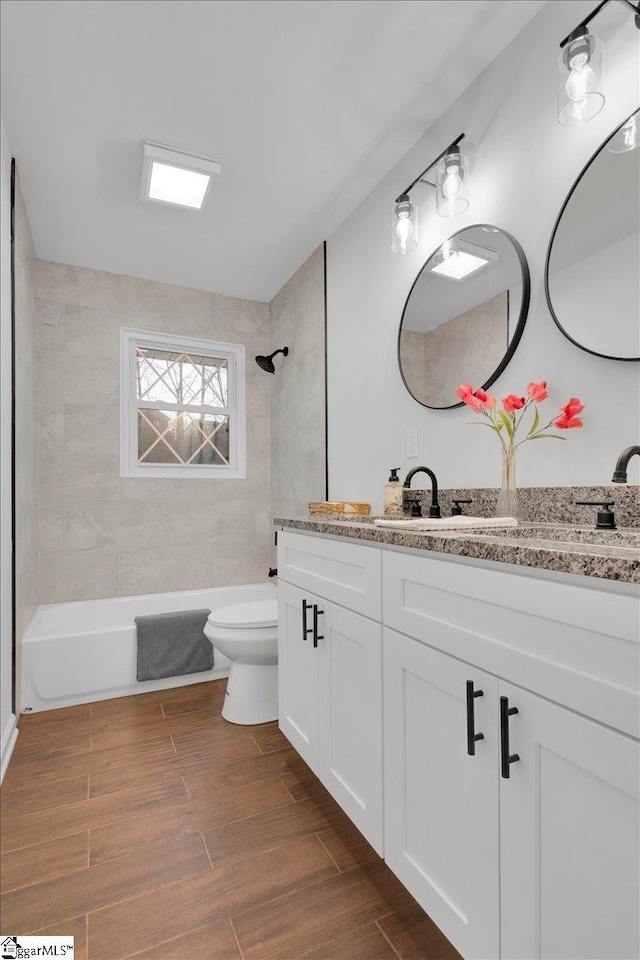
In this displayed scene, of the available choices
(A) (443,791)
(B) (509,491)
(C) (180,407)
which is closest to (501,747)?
(A) (443,791)

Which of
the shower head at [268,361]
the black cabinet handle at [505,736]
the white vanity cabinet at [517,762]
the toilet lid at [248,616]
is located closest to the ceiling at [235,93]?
the shower head at [268,361]

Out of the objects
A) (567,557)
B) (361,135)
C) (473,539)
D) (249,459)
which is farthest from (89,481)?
(567,557)

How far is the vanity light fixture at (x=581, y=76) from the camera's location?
47.3 inches

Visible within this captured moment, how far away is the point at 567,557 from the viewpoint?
0.72 m

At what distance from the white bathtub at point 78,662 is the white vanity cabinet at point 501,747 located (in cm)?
165

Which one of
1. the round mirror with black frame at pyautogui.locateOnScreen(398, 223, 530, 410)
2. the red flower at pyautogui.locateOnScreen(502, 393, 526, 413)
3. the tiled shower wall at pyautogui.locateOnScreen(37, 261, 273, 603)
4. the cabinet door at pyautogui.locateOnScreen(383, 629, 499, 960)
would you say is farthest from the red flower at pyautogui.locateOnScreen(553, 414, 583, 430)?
the tiled shower wall at pyautogui.locateOnScreen(37, 261, 273, 603)

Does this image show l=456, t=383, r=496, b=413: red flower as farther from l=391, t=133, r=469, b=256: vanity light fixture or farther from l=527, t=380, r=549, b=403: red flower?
l=391, t=133, r=469, b=256: vanity light fixture

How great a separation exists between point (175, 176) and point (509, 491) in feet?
6.53

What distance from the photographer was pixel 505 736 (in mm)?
814

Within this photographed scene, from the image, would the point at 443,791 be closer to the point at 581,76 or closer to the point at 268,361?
the point at 581,76

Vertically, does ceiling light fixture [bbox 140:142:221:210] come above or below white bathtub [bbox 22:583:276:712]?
above

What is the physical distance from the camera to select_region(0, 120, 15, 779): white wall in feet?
6.24

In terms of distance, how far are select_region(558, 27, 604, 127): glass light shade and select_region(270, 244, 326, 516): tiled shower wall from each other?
1.71 m

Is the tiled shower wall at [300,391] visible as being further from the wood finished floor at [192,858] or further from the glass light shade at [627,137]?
the glass light shade at [627,137]
